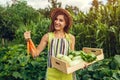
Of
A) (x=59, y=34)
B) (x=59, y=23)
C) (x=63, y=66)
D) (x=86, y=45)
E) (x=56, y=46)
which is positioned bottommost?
(x=86, y=45)

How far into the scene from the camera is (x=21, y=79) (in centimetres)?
688

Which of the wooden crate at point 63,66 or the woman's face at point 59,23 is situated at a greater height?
the woman's face at point 59,23

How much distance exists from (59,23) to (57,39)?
19 centimetres

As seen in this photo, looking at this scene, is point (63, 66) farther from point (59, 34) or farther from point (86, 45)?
point (86, 45)

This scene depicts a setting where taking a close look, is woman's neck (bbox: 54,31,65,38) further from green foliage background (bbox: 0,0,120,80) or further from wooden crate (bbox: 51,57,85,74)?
green foliage background (bbox: 0,0,120,80)

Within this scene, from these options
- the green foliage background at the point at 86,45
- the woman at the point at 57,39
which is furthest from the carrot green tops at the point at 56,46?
the green foliage background at the point at 86,45

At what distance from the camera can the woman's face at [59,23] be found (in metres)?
4.91

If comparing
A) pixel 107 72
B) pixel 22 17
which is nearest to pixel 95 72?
→ pixel 107 72

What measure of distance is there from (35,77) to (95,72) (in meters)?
1.01

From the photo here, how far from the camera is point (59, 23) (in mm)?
4926

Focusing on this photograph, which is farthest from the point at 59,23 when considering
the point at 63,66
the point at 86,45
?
the point at 86,45

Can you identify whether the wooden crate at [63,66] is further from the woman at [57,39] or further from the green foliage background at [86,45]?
the green foliage background at [86,45]

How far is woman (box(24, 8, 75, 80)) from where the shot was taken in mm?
4836

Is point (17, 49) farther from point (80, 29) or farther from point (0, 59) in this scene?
point (80, 29)
